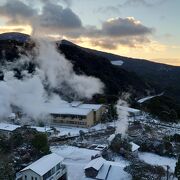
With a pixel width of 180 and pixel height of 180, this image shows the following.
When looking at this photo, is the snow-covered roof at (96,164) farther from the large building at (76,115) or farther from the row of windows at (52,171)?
the large building at (76,115)

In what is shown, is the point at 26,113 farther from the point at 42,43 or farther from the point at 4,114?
the point at 42,43

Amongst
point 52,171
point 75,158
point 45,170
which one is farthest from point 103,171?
point 75,158

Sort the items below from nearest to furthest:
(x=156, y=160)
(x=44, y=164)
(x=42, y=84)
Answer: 1. (x=44, y=164)
2. (x=156, y=160)
3. (x=42, y=84)

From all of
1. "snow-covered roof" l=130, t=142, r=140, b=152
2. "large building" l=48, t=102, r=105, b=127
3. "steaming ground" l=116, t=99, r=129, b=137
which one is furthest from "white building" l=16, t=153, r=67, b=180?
"large building" l=48, t=102, r=105, b=127

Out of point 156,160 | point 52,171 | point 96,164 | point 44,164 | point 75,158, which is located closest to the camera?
point 52,171

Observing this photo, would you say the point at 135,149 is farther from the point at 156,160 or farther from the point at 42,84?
the point at 42,84
